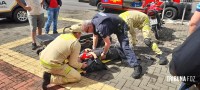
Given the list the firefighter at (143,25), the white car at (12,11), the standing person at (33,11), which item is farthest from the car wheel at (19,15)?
the firefighter at (143,25)

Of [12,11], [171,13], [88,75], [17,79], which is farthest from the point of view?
[171,13]

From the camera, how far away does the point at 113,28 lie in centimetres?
459

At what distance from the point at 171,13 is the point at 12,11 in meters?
6.87

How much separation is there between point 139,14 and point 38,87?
306cm

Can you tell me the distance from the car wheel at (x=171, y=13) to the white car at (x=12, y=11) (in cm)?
632

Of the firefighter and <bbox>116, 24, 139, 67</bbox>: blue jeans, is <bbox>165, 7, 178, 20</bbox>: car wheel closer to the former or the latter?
the firefighter

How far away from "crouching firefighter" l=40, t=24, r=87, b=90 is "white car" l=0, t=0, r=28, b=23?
207 inches

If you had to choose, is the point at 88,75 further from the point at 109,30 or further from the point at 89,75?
the point at 109,30

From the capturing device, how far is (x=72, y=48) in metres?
3.76

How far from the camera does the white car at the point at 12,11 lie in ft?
26.7

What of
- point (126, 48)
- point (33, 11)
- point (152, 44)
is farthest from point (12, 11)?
point (152, 44)

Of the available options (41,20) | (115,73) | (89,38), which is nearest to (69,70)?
(115,73)

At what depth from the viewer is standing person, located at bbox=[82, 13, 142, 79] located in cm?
429

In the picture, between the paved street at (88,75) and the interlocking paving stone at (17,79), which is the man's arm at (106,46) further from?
the interlocking paving stone at (17,79)
